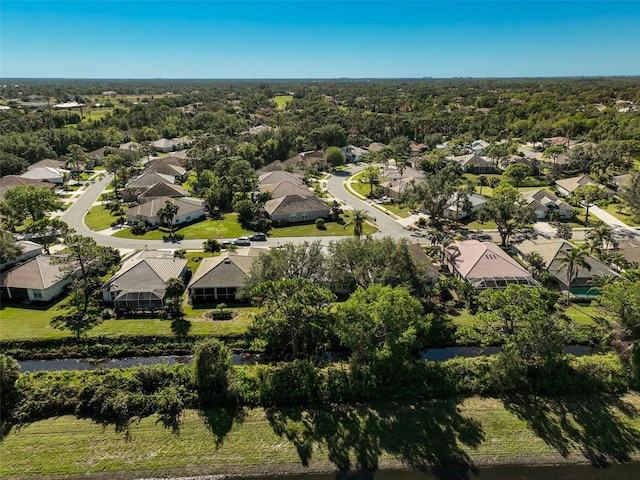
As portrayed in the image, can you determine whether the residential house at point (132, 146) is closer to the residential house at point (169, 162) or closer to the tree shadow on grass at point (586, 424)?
the residential house at point (169, 162)

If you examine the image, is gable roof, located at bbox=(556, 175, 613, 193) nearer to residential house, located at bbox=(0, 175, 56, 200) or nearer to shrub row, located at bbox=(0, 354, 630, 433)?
shrub row, located at bbox=(0, 354, 630, 433)

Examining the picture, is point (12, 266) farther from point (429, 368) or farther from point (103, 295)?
point (429, 368)

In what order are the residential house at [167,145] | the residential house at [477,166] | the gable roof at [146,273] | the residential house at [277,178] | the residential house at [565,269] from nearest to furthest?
the gable roof at [146,273] < the residential house at [565,269] < the residential house at [277,178] < the residential house at [477,166] < the residential house at [167,145]

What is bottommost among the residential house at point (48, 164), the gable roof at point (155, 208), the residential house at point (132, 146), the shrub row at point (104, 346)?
the shrub row at point (104, 346)

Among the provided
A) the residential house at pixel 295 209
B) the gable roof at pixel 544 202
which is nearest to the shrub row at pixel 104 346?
the residential house at pixel 295 209

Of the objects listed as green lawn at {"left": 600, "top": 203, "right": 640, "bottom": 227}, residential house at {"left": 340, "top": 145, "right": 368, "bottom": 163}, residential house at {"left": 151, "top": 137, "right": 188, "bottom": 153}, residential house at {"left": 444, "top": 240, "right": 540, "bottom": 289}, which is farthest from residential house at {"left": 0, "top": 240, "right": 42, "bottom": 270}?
green lawn at {"left": 600, "top": 203, "right": 640, "bottom": 227}

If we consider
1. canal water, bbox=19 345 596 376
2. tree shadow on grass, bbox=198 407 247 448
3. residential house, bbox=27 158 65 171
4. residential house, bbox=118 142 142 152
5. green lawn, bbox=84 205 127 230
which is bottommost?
canal water, bbox=19 345 596 376
